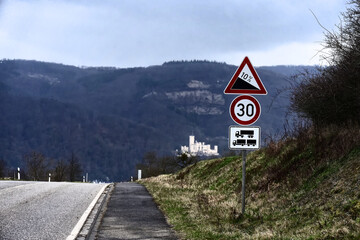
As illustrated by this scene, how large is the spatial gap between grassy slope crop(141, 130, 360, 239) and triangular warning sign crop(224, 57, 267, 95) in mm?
2533

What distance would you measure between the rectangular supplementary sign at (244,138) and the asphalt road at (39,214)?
12.2 ft

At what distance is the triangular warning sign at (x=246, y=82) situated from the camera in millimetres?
10164

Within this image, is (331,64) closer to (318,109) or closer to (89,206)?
(318,109)

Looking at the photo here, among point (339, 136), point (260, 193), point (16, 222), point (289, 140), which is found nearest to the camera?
point (16, 222)

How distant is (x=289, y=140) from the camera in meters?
17.1

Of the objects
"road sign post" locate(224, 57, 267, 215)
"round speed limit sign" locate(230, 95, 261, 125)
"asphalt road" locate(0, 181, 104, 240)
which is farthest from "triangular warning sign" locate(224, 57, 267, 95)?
"asphalt road" locate(0, 181, 104, 240)

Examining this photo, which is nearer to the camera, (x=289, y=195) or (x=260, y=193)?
(x=289, y=195)

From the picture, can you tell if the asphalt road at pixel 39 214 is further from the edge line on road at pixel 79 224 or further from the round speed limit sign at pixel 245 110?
the round speed limit sign at pixel 245 110

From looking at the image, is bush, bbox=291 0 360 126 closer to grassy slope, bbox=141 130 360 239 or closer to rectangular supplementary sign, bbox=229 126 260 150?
grassy slope, bbox=141 130 360 239

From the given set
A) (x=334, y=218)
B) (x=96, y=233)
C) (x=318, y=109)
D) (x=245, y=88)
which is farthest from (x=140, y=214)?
(x=318, y=109)

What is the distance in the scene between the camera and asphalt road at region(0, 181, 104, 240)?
352 inches

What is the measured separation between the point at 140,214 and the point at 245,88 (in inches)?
170

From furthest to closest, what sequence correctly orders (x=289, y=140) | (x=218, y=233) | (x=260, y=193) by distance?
1. (x=289, y=140)
2. (x=260, y=193)
3. (x=218, y=233)

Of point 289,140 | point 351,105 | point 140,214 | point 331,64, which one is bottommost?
point 140,214
